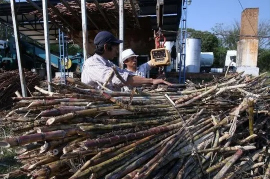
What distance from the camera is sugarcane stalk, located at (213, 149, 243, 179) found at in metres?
2.08

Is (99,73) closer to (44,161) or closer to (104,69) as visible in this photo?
(104,69)

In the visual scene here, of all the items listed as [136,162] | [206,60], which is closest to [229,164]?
[136,162]

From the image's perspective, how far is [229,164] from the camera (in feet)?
7.11

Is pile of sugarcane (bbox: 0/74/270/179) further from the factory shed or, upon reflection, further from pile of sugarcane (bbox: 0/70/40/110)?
pile of sugarcane (bbox: 0/70/40/110)

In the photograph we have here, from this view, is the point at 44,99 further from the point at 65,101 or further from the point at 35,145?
the point at 35,145

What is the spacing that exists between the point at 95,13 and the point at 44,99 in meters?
6.24

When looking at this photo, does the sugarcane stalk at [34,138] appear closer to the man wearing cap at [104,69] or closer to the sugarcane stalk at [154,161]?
the sugarcane stalk at [154,161]

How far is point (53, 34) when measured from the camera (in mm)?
13586

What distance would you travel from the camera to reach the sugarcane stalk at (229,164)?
2.08 meters

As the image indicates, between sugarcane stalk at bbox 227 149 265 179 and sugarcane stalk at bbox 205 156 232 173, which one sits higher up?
sugarcane stalk at bbox 205 156 232 173

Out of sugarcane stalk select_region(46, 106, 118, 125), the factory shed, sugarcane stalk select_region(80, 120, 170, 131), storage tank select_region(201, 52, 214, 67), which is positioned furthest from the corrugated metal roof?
storage tank select_region(201, 52, 214, 67)

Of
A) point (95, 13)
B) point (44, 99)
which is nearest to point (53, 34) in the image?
point (95, 13)

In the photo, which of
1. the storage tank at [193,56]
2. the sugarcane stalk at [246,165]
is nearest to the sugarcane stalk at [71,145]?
the sugarcane stalk at [246,165]

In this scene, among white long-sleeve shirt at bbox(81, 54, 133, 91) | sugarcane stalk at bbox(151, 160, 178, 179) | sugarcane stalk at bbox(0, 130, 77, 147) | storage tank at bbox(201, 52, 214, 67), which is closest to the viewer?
sugarcane stalk at bbox(0, 130, 77, 147)
